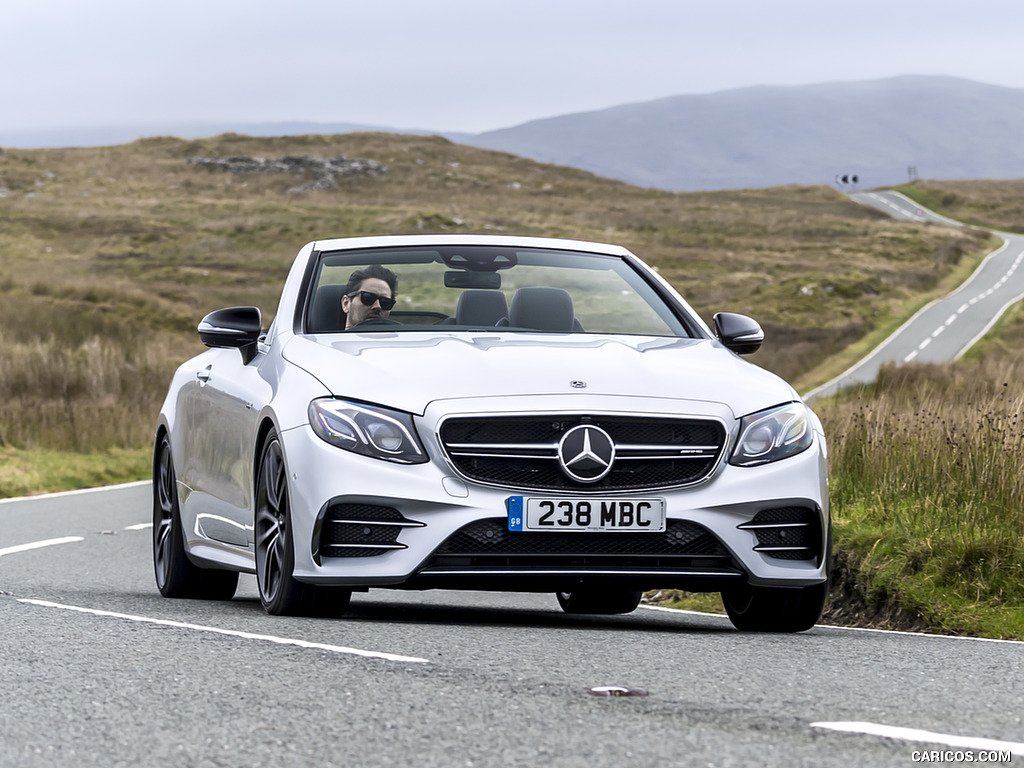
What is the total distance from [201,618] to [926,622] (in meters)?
3.74

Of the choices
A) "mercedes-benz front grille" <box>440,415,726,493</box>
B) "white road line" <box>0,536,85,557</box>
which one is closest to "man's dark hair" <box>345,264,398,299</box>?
"mercedes-benz front grille" <box>440,415,726,493</box>

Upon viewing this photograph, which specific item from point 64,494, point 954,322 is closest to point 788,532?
point 64,494

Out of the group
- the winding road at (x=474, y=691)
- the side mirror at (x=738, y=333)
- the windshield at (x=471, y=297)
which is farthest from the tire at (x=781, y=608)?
the windshield at (x=471, y=297)

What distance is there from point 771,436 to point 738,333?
1057mm

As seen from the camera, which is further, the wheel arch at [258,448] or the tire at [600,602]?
the tire at [600,602]

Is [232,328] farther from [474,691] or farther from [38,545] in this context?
[38,545]

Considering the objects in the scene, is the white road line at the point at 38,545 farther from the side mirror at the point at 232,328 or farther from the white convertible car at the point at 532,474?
the white convertible car at the point at 532,474

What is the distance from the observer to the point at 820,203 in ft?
456

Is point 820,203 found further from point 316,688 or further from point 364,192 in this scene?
point 316,688

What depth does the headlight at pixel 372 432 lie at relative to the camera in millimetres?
6352

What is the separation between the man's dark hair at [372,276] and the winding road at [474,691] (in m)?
1.52

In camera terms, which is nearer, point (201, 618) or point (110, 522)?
point (201, 618)

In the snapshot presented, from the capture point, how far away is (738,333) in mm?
7559

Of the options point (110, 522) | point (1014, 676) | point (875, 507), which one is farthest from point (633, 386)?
point (110, 522)
